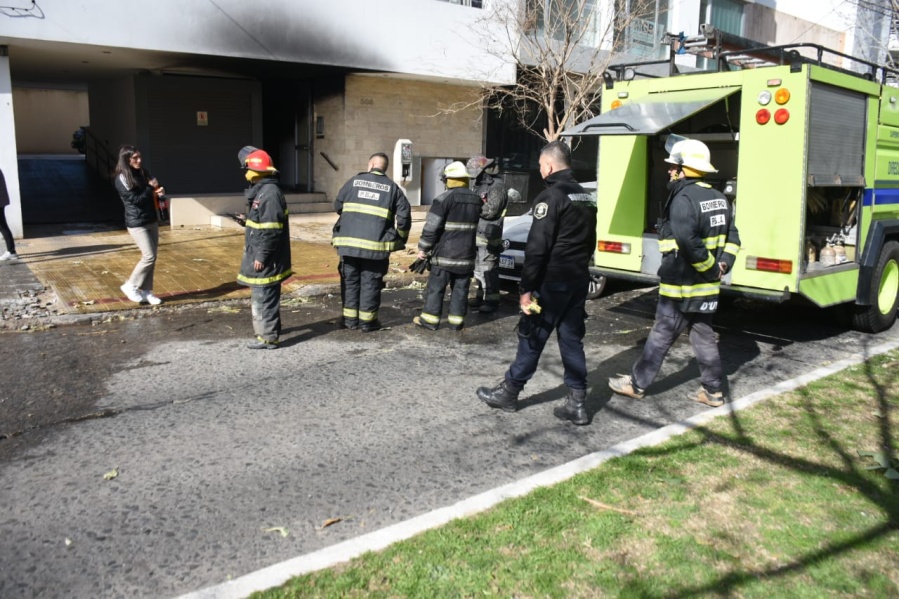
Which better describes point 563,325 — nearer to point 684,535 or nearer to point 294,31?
point 684,535

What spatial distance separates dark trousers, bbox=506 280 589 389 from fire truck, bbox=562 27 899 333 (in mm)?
2120

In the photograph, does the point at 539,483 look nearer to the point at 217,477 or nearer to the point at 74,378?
the point at 217,477

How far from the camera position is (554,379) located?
6.39 metres

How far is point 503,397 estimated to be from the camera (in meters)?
5.54

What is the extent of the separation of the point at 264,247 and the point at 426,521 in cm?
380

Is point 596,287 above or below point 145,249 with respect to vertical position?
below

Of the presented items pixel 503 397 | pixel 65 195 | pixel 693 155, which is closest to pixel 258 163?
pixel 503 397

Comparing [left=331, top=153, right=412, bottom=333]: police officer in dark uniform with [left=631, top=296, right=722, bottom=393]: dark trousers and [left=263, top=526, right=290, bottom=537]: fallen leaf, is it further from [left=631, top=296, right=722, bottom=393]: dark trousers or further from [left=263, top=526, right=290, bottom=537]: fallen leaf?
[left=263, top=526, right=290, bottom=537]: fallen leaf

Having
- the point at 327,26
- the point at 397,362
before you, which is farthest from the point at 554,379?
the point at 327,26

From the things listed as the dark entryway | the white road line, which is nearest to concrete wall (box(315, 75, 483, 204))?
the dark entryway

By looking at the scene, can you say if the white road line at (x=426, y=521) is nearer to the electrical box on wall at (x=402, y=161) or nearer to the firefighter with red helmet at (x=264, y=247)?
the firefighter with red helmet at (x=264, y=247)

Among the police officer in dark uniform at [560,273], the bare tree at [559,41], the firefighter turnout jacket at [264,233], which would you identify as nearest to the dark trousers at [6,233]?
the firefighter turnout jacket at [264,233]

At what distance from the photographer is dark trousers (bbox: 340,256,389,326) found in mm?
7699

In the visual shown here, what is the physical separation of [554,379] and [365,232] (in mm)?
2358
